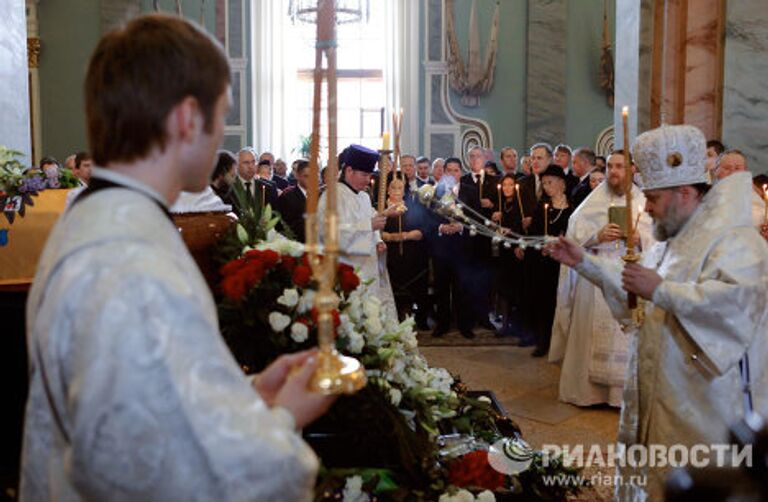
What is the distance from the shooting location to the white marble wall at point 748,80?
6.91m

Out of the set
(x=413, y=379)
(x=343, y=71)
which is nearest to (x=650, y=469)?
(x=413, y=379)

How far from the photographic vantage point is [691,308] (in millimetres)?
2758

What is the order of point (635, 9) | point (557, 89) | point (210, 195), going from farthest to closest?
1. point (557, 89)
2. point (635, 9)
3. point (210, 195)

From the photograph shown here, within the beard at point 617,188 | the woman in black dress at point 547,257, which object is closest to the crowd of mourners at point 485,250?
the woman in black dress at point 547,257

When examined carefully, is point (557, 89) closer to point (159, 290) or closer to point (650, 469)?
point (650, 469)

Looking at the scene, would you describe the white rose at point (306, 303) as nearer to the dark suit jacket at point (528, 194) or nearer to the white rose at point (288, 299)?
the white rose at point (288, 299)

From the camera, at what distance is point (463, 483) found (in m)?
2.79

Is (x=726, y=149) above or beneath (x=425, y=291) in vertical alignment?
above

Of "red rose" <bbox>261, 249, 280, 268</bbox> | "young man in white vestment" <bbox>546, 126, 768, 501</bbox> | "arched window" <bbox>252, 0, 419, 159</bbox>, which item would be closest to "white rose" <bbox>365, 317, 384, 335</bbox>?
"red rose" <bbox>261, 249, 280, 268</bbox>

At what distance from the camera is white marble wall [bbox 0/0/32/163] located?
Answer: 6379 mm

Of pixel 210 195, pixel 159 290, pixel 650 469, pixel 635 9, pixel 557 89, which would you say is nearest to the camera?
pixel 159 290

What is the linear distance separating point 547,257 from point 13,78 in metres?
5.02

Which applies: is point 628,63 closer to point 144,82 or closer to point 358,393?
point 358,393

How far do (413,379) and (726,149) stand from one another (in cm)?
512
